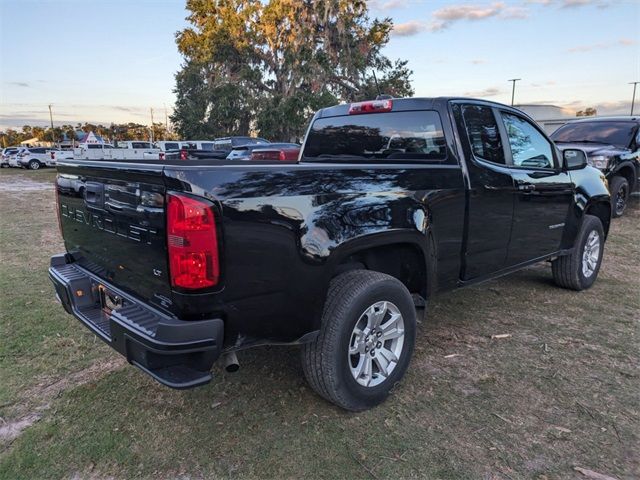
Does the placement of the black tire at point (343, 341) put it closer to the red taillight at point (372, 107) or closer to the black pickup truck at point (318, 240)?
the black pickup truck at point (318, 240)

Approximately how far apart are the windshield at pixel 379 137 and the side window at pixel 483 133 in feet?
0.95

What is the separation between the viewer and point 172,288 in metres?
2.27

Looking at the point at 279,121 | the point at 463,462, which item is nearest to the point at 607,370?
the point at 463,462

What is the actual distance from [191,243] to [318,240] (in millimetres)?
703

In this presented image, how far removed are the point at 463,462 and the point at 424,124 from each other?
7.79ft

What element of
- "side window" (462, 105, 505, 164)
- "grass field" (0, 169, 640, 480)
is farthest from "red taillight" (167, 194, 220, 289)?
"side window" (462, 105, 505, 164)

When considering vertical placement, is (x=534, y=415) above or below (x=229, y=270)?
below

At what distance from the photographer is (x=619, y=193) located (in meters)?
9.39

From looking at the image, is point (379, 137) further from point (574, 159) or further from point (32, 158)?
point (32, 158)

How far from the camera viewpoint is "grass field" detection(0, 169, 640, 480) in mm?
2473

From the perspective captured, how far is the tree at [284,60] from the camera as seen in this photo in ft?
103

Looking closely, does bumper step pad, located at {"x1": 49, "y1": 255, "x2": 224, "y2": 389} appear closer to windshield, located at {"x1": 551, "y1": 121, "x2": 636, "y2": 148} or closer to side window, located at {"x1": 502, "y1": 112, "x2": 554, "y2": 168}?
side window, located at {"x1": 502, "y1": 112, "x2": 554, "y2": 168}

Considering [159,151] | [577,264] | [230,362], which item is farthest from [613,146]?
[159,151]

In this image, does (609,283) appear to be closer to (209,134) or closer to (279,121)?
(279,121)
